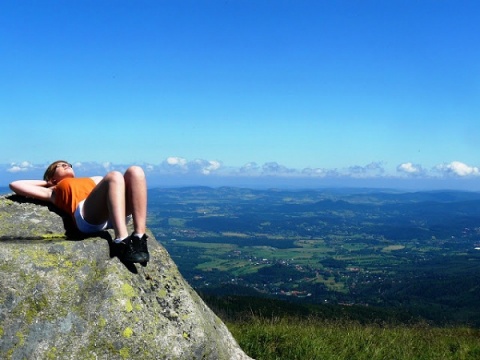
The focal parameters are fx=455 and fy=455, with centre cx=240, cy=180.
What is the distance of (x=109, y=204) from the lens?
690cm

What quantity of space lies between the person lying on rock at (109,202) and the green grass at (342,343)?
3.69 metres

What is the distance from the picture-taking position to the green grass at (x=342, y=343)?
8.73 metres

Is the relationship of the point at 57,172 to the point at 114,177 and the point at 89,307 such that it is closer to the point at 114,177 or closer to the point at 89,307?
the point at 114,177

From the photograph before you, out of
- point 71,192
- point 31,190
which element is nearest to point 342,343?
point 71,192

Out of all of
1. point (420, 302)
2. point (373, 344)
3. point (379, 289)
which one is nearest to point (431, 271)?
point (379, 289)

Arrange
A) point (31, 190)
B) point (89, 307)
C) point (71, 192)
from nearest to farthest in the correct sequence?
point (89, 307) < point (71, 192) < point (31, 190)

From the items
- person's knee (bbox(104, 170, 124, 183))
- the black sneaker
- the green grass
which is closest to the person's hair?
person's knee (bbox(104, 170, 124, 183))

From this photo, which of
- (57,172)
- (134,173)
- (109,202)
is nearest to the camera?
(109,202)

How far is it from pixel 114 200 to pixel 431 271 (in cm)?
19419

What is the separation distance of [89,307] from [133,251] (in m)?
0.99

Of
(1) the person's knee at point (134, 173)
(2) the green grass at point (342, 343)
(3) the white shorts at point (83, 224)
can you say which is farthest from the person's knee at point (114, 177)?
(2) the green grass at point (342, 343)

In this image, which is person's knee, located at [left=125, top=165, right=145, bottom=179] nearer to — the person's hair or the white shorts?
the white shorts

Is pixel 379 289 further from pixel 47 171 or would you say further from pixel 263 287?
pixel 47 171

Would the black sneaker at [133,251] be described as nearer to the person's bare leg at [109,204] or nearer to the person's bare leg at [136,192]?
the person's bare leg at [109,204]
